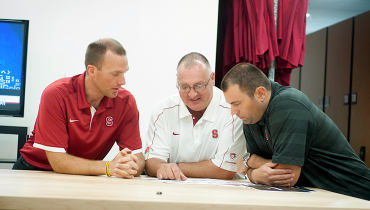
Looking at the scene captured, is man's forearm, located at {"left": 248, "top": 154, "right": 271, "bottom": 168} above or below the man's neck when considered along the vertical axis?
below

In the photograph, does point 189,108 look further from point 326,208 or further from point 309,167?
point 326,208

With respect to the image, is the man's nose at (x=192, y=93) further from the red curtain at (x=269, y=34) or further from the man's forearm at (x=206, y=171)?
the red curtain at (x=269, y=34)

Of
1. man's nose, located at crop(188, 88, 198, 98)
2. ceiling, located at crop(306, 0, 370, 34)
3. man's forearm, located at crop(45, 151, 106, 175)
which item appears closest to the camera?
man's forearm, located at crop(45, 151, 106, 175)

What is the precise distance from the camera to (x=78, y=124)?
1759 millimetres

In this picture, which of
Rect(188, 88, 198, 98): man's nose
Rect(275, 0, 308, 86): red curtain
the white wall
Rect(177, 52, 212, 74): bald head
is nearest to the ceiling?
Rect(275, 0, 308, 86): red curtain

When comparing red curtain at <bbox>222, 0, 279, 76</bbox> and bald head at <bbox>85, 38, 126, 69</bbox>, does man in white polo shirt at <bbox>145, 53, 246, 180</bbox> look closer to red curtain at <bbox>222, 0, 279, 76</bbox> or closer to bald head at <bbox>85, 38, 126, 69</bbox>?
bald head at <bbox>85, 38, 126, 69</bbox>

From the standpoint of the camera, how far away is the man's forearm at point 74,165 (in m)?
1.56

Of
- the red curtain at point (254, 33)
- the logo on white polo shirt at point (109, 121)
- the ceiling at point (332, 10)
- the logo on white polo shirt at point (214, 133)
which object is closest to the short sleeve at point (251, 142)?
the logo on white polo shirt at point (214, 133)

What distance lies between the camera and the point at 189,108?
2.00 meters

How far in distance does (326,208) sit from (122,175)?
93cm

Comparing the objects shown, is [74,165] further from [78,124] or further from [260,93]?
[260,93]

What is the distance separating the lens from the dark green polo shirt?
146cm

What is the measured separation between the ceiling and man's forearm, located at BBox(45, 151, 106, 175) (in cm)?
433

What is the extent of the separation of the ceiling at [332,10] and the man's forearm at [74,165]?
433 centimetres
